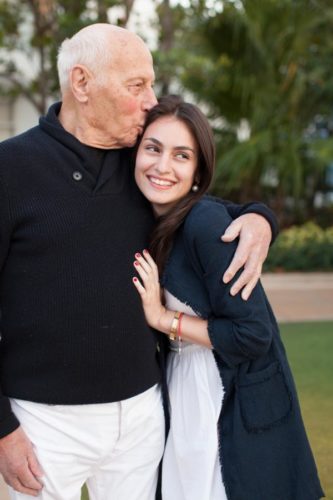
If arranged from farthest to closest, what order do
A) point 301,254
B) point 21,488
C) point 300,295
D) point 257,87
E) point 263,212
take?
point 257,87
point 301,254
point 300,295
point 263,212
point 21,488

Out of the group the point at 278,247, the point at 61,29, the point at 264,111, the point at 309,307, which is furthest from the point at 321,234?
the point at 61,29

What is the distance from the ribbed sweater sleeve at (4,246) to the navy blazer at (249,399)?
1.77ft

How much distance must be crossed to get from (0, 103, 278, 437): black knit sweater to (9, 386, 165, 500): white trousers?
0.17ft

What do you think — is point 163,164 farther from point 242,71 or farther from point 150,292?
point 242,71

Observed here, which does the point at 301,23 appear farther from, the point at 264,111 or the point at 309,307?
the point at 309,307

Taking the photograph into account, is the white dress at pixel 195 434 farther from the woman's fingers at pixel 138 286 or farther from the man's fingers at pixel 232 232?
the man's fingers at pixel 232 232

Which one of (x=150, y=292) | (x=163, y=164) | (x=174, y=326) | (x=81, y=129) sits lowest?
(x=174, y=326)

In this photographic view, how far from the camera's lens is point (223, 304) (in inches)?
85.6

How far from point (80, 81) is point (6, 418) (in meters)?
0.99

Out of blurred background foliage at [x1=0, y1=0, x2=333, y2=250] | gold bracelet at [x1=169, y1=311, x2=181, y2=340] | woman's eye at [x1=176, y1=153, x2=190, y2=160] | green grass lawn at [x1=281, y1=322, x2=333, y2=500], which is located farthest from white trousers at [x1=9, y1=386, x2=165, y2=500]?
blurred background foliage at [x1=0, y1=0, x2=333, y2=250]

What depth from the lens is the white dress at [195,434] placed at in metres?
2.34

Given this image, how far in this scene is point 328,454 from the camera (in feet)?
13.5

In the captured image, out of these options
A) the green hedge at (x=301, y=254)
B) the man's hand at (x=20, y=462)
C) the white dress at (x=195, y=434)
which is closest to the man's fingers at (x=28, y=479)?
the man's hand at (x=20, y=462)

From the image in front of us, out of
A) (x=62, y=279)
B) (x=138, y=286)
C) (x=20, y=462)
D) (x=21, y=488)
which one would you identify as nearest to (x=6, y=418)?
(x=20, y=462)
